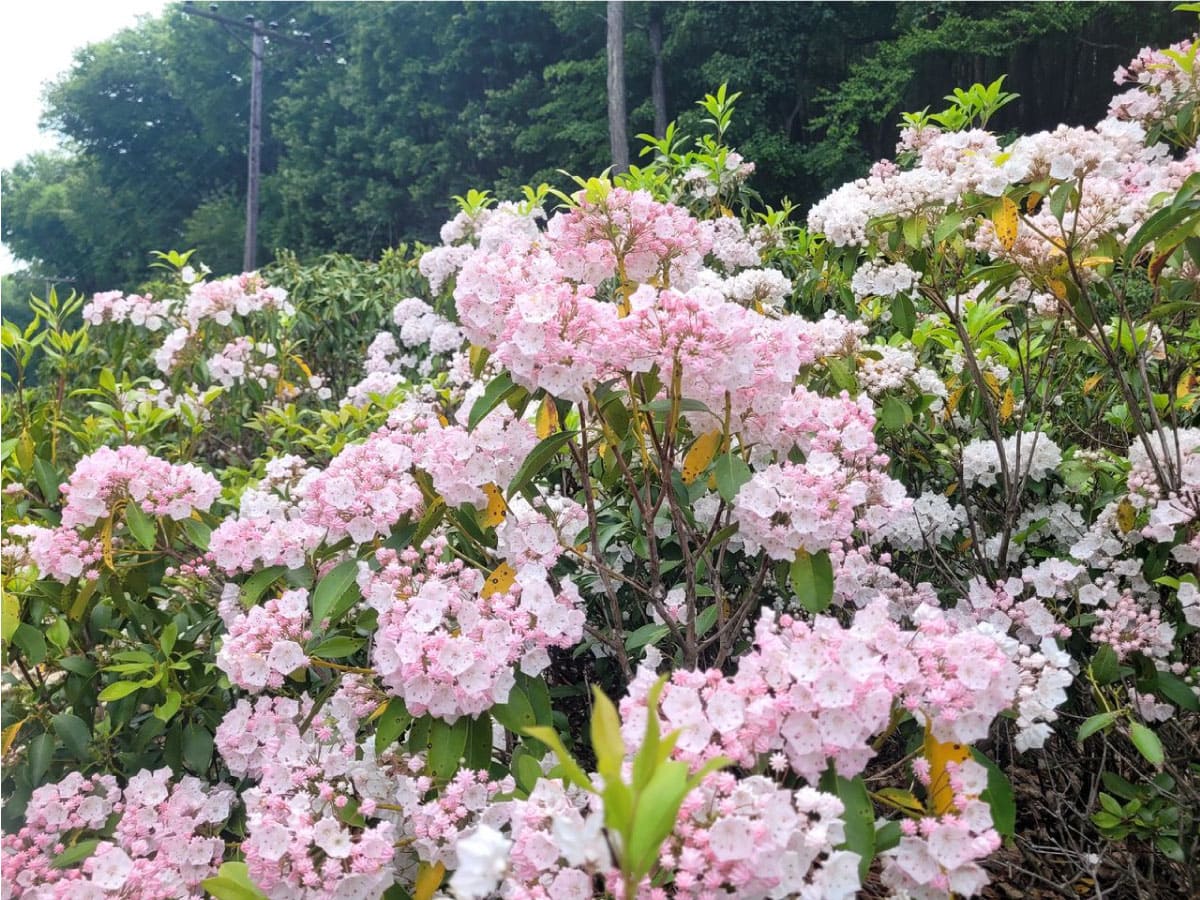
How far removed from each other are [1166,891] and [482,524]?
162 cm

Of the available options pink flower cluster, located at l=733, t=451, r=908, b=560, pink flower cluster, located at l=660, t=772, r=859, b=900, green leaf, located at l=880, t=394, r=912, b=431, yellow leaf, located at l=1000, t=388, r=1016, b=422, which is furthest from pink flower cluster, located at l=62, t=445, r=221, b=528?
yellow leaf, located at l=1000, t=388, r=1016, b=422

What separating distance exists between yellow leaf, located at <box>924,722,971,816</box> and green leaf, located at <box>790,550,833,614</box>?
29cm

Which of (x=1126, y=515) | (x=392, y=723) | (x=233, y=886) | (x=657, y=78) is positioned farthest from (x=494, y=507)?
(x=657, y=78)

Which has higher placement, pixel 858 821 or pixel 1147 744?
pixel 858 821

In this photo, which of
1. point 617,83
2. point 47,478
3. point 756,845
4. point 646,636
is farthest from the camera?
point 617,83

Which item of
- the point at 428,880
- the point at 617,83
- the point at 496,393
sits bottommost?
the point at 428,880

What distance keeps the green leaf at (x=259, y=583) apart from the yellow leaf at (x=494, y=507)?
0.44 metres

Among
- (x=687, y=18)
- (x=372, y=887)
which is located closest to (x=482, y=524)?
(x=372, y=887)

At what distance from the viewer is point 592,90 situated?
18.8 m

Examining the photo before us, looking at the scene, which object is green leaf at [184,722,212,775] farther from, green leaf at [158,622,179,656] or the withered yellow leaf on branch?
the withered yellow leaf on branch

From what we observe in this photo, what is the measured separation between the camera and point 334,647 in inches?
65.1

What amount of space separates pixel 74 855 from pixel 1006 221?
2.10 m

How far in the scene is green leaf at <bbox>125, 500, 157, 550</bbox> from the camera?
184 centimetres

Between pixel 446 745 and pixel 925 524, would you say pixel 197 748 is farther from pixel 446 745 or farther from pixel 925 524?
pixel 925 524
